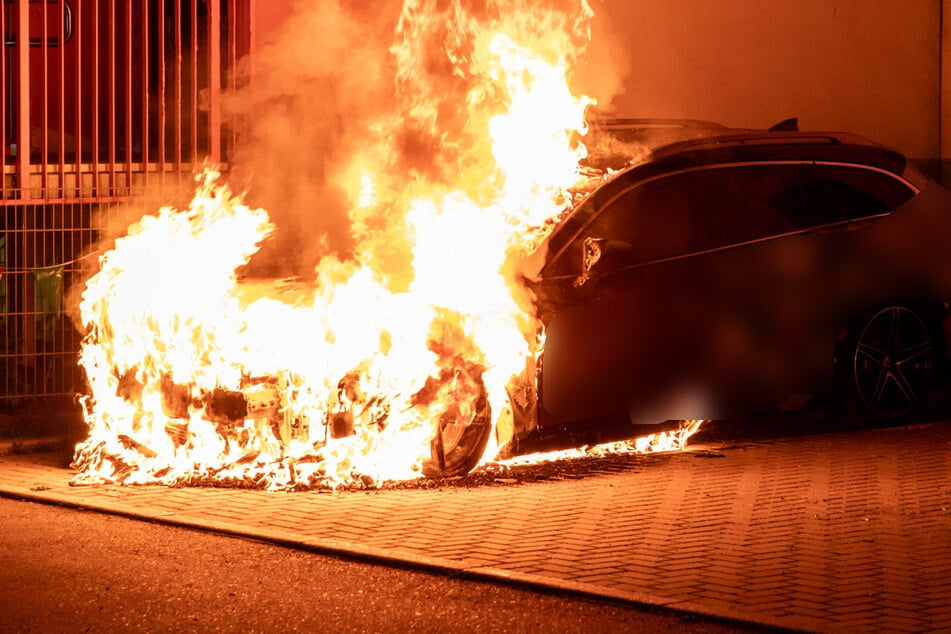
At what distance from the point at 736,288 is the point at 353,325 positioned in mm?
2560

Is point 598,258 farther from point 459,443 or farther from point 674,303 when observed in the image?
point 459,443

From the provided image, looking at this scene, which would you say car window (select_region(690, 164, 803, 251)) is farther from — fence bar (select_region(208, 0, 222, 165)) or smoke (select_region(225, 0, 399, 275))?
fence bar (select_region(208, 0, 222, 165))

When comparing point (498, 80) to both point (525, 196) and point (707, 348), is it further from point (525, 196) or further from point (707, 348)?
point (707, 348)

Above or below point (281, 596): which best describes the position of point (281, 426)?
above

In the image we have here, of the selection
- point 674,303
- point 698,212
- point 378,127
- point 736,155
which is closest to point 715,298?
point 674,303

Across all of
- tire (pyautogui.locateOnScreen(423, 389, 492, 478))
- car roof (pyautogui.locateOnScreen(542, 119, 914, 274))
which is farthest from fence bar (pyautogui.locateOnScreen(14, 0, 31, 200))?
car roof (pyautogui.locateOnScreen(542, 119, 914, 274))

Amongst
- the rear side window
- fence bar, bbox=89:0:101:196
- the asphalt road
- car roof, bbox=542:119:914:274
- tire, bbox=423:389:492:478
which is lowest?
the asphalt road

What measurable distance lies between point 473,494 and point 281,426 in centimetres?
120

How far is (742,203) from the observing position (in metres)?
9.77

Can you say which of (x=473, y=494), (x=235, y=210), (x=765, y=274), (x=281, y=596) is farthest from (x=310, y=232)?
(x=281, y=596)

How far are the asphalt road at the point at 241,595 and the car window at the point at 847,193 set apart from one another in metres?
4.47

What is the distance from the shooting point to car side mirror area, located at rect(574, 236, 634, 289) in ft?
29.7

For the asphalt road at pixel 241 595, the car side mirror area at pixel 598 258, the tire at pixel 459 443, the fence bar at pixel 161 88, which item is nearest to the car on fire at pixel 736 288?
the car side mirror area at pixel 598 258

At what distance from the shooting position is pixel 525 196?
9.52 metres
